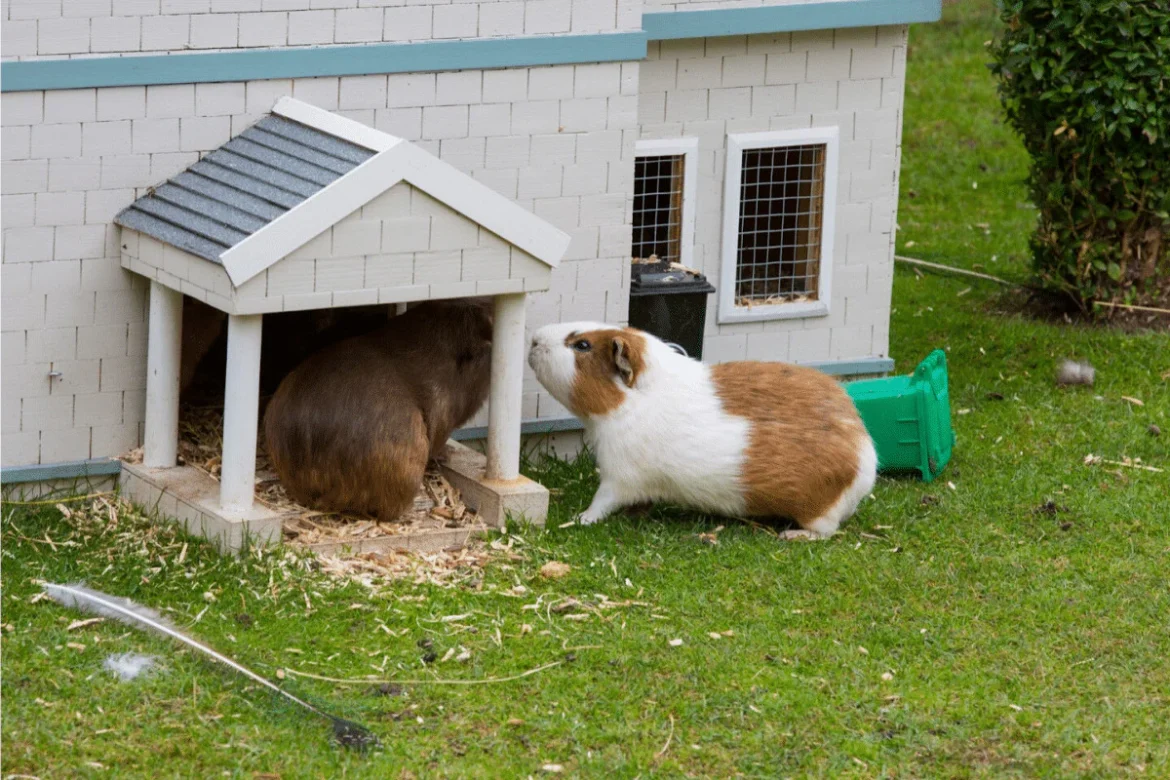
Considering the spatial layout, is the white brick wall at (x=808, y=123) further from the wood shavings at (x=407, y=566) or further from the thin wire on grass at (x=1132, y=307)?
the wood shavings at (x=407, y=566)

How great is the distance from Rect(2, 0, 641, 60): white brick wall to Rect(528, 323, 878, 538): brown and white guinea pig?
1338mm

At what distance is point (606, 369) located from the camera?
683cm

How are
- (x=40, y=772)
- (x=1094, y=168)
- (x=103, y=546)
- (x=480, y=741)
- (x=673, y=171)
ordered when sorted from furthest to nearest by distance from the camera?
(x=1094, y=168)
(x=673, y=171)
(x=103, y=546)
(x=480, y=741)
(x=40, y=772)

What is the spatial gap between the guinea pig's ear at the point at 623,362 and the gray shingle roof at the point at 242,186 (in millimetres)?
1252

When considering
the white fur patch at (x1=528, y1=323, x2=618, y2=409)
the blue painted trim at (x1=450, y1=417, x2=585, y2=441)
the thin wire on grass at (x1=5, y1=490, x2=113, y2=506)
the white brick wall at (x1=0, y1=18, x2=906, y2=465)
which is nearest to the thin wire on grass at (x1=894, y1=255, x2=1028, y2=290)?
the white brick wall at (x1=0, y1=18, x2=906, y2=465)

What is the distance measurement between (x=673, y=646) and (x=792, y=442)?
1232 mm

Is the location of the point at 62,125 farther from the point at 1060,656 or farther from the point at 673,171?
the point at 1060,656

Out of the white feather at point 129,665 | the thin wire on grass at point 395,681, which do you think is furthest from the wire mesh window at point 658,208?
the white feather at point 129,665

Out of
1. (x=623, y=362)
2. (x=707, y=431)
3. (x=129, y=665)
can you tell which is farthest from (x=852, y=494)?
(x=129, y=665)

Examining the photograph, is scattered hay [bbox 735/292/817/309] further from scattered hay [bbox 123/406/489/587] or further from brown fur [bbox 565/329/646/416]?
scattered hay [bbox 123/406/489/587]

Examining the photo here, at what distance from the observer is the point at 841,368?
8.76 meters

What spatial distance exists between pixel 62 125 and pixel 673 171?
3039 millimetres

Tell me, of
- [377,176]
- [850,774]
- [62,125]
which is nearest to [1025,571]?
[850,774]

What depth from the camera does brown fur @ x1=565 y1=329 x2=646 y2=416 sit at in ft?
22.3
